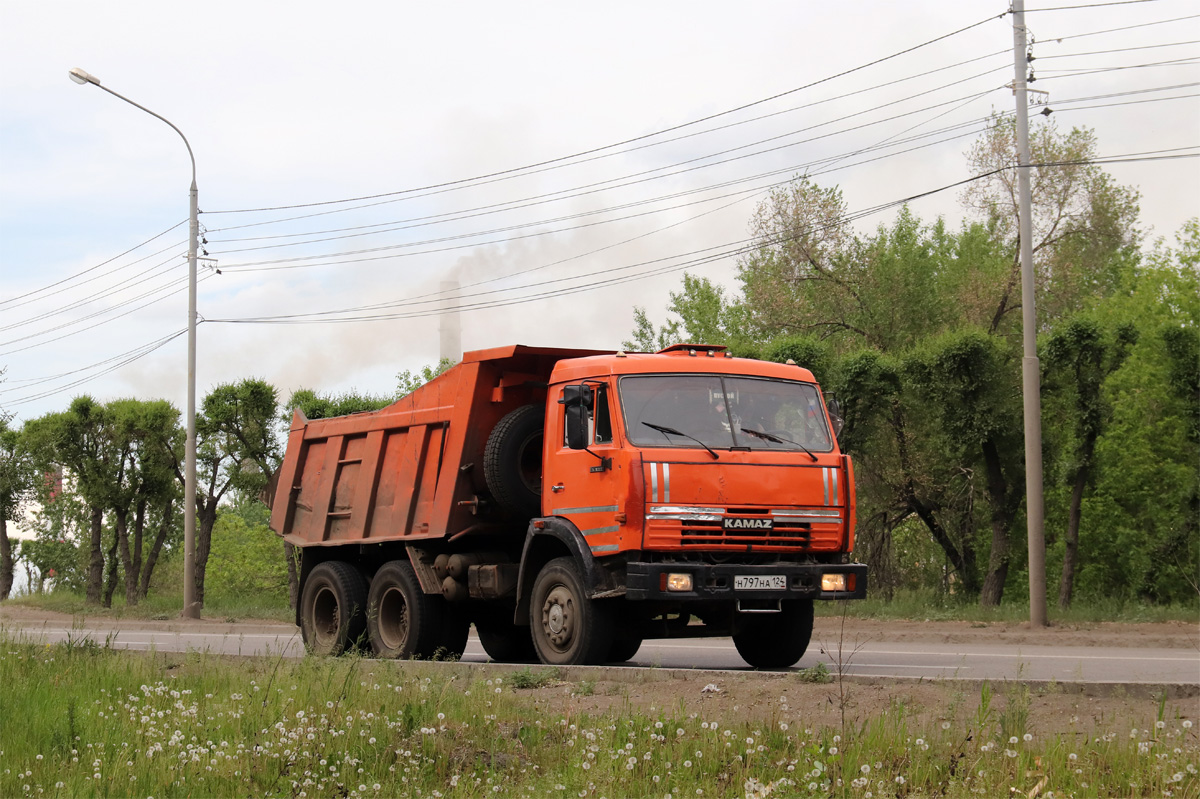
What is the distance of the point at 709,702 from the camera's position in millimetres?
9273

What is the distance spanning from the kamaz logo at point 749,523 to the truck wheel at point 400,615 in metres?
4.03

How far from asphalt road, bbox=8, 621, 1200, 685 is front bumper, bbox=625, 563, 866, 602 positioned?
2.00 feet

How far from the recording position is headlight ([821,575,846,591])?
39.4ft

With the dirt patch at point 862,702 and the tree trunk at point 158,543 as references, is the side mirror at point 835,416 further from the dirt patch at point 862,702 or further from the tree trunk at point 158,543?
the tree trunk at point 158,543

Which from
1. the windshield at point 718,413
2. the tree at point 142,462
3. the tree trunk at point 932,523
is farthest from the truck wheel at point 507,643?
the tree at point 142,462

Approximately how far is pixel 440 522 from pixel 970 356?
15185 millimetres

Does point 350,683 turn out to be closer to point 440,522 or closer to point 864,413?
point 440,522

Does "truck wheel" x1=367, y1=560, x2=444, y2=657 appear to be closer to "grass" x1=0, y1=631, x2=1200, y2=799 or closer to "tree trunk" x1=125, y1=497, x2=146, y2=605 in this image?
"grass" x1=0, y1=631, x2=1200, y2=799

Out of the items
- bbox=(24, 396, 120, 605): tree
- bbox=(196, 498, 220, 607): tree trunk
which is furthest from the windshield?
bbox=(24, 396, 120, 605): tree

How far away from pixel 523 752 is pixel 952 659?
7897 millimetres

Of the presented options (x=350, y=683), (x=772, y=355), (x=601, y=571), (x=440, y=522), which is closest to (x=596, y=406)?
(x=601, y=571)

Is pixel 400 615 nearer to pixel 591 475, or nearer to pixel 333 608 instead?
pixel 333 608

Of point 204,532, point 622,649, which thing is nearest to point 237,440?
point 204,532

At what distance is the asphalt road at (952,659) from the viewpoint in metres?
11.7
